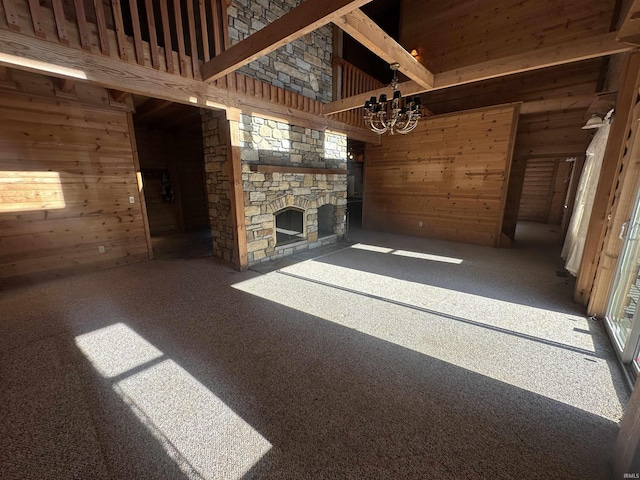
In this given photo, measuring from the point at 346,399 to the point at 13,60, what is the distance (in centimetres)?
358

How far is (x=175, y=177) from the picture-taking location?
670 centimetres

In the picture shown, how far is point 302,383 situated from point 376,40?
2974 mm

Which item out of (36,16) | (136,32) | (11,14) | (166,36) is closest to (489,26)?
(166,36)

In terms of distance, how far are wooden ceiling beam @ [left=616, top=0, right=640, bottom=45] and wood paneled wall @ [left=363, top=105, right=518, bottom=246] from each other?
2.59 meters

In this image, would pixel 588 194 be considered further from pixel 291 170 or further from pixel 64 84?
pixel 64 84

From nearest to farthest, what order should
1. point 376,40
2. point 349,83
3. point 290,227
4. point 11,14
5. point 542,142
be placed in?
point 11,14, point 376,40, point 542,142, point 349,83, point 290,227

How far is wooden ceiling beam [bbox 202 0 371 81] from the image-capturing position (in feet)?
5.88

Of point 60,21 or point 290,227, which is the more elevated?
point 60,21

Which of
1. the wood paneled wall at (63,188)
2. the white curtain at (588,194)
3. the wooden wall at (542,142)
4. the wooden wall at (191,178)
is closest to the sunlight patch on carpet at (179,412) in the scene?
the wood paneled wall at (63,188)

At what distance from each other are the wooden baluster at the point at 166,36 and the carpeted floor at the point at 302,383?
2.60 m

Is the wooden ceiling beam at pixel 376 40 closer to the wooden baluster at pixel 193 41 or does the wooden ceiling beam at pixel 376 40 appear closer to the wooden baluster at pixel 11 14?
the wooden baluster at pixel 193 41

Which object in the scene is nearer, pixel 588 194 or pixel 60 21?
pixel 60 21

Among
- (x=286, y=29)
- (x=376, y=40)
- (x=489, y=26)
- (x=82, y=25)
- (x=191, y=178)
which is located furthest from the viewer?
(x=191, y=178)

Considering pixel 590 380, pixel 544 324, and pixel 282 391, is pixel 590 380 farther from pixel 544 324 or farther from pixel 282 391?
pixel 282 391
